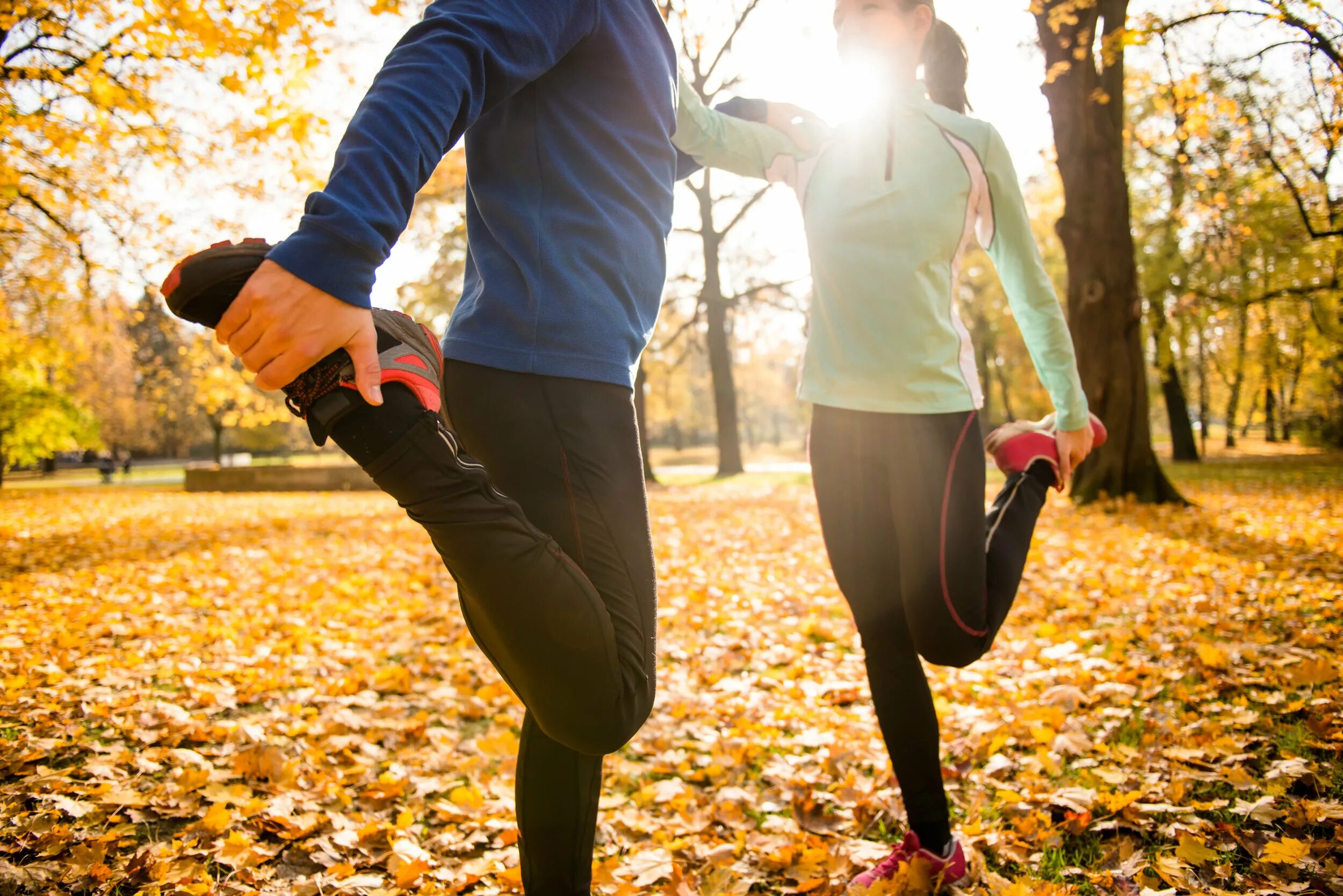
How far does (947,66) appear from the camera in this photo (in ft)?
8.16

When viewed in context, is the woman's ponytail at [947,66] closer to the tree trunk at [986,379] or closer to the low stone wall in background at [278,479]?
the low stone wall in background at [278,479]

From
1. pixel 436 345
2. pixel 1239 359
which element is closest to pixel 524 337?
pixel 436 345

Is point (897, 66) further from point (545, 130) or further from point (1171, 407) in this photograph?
point (1171, 407)

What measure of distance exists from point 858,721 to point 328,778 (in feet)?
6.87

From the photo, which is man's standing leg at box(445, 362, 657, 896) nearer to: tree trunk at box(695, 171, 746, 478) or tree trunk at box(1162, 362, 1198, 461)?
tree trunk at box(695, 171, 746, 478)

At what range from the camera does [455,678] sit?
3.80m

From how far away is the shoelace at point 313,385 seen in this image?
Answer: 103 cm

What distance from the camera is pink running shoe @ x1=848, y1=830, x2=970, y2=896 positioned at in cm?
193

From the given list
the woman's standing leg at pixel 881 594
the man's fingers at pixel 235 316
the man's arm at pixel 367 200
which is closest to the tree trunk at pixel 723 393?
the woman's standing leg at pixel 881 594

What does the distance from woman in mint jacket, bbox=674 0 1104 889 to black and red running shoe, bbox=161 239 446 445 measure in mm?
1122

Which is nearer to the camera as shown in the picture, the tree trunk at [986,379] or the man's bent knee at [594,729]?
the man's bent knee at [594,729]

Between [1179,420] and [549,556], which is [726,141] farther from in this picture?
[1179,420]

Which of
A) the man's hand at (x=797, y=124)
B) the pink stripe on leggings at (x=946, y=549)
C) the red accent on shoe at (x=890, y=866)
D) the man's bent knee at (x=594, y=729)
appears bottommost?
the red accent on shoe at (x=890, y=866)

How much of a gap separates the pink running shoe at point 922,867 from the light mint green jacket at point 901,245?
117cm
